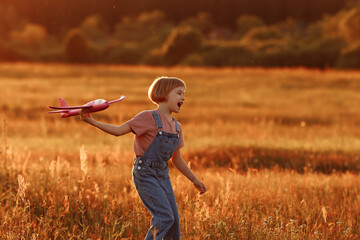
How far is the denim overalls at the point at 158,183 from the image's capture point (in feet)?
13.9

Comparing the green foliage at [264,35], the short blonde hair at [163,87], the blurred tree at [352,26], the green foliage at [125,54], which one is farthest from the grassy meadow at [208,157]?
the green foliage at [264,35]

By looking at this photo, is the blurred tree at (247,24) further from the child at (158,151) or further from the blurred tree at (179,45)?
the child at (158,151)

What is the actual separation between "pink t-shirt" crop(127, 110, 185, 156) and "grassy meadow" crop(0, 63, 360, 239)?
75cm

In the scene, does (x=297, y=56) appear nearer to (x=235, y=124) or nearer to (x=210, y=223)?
(x=235, y=124)

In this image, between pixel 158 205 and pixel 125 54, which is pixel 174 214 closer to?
pixel 158 205

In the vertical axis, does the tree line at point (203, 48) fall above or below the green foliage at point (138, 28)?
below

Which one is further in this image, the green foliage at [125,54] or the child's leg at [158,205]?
the green foliage at [125,54]

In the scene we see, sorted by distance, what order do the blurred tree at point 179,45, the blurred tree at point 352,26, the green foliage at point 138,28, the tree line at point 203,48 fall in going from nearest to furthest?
the blurred tree at point 352,26
the blurred tree at point 179,45
the tree line at point 203,48
the green foliage at point 138,28

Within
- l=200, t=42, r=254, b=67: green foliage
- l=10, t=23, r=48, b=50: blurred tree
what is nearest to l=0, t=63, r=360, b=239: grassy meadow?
l=200, t=42, r=254, b=67: green foliage

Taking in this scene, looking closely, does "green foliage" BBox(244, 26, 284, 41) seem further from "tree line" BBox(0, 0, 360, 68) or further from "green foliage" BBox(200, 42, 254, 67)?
"green foliage" BBox(200, 42, 254, 67)

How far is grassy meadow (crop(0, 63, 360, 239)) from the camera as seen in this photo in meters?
5.30

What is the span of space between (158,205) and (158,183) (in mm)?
189

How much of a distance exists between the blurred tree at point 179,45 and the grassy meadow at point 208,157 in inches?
558

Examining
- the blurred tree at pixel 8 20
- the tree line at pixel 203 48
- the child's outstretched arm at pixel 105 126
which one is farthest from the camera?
the blurred tree at pixel 8 20
